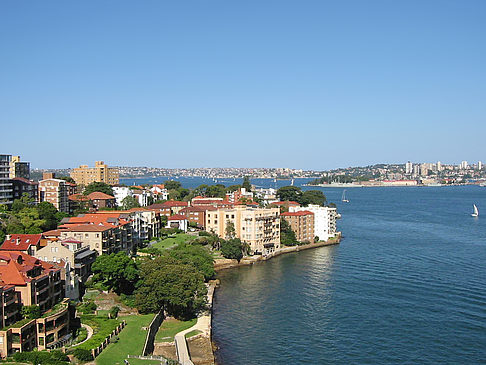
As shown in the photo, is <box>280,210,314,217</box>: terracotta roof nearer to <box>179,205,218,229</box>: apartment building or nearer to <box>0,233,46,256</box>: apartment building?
<box>179,205,218,229</box>: apartment building

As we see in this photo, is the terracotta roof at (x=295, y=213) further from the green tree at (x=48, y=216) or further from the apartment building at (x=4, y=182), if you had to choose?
the apartment building at (x=4, y=182)

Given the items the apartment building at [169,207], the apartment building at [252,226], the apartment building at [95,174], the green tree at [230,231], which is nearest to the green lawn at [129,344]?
the green tree at [230,231]

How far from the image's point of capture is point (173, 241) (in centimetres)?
4156

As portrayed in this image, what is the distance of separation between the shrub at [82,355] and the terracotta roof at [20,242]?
1047 cm

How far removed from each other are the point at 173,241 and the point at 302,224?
13.3m

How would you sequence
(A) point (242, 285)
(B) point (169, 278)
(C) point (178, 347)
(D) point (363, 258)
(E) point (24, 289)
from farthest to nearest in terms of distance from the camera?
1. (D) point (363, 258)
2. (A) point (242, 285)
3. (B) point (169, 278)
4. (C) point (178, 347)
5. (E) point (24, 289)

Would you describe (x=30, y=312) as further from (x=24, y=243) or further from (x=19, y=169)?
(x=19, y=169)

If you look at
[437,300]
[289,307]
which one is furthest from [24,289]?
[437,300]

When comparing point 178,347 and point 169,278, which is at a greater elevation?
point 169,278

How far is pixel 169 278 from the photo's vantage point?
2395 cm

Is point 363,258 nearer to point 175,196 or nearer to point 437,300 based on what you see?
point 437,300

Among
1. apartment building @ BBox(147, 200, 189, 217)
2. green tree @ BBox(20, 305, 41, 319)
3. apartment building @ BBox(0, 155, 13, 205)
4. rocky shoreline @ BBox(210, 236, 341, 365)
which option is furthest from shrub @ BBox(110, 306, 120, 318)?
apartment building @ BBox(147, 200, 189, 217)

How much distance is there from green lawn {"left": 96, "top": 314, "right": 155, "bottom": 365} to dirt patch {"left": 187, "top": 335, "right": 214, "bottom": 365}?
201 cm

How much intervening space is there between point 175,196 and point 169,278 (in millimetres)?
50836
